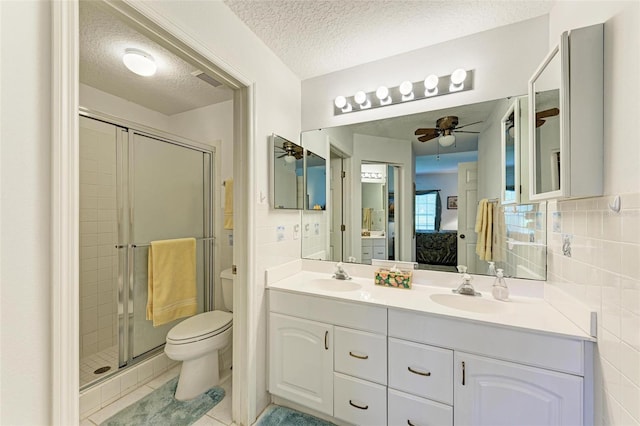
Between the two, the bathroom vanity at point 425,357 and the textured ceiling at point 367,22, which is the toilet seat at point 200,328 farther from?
the textured ceiling at point 367,22

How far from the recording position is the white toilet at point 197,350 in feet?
5.58

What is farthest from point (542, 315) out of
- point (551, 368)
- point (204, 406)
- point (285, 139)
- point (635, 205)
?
point (204, 406)

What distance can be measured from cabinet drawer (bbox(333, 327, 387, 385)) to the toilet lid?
0.96 m

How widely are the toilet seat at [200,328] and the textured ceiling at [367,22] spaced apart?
201 centimetres

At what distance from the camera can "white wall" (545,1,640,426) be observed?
0.78 meters

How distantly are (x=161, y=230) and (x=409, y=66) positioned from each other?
2261 millimetres

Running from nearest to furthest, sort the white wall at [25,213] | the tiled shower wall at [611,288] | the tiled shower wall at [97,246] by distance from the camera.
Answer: the white wall at [25,213], the tiled shower wall at [611,288], the tiled shower wall at [97,246]

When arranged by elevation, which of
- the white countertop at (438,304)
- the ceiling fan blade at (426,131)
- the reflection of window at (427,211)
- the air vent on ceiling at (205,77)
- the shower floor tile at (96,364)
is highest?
the air vent on ceiling at (205,77)

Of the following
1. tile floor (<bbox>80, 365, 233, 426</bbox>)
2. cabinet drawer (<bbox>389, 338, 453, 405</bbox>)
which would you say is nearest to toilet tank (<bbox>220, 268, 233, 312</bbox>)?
tile floor (<bbox>80, 365, 233, 426</bbox>)

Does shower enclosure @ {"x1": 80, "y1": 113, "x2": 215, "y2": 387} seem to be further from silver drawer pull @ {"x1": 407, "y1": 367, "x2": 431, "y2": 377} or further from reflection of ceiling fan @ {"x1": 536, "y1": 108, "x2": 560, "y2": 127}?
reflection of ceiling fan @ {"x1": 536, "y1": 108, "x2": 560, "y2": 127}

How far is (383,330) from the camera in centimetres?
130

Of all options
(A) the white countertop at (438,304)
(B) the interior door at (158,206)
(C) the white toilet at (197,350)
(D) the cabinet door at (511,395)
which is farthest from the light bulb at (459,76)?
(C) the white toilet at (197,350)

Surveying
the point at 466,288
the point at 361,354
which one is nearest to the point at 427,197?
the point at 466,288

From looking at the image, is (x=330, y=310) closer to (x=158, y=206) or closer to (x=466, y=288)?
(x=466, y=288)
